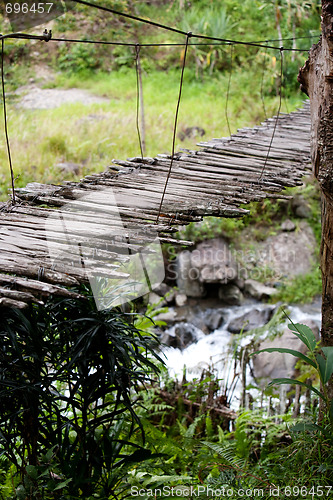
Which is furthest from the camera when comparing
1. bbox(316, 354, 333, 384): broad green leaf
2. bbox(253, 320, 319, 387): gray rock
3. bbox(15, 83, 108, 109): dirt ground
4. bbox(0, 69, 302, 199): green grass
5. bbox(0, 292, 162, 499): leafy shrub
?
bbox(15, 83, 108, 109): dirt ground

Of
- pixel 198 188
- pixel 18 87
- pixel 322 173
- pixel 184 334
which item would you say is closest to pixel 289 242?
pixel 184 334

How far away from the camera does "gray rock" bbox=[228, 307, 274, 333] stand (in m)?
5.22

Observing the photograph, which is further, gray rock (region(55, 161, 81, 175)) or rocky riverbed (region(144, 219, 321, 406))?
gray rock (region(55, 161, 81, 175))

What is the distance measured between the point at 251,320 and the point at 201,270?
0.86 metres

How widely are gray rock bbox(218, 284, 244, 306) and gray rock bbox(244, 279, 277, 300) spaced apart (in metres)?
0.13

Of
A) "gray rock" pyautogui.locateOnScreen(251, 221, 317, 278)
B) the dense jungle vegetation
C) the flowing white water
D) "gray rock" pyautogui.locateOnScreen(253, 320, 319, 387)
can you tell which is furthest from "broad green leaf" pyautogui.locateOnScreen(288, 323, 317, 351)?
"gray rock" pyautogui.locateOnScreen(251, 221, 317, 278)

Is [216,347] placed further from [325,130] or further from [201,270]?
[325,130]

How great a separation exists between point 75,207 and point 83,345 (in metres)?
0.66

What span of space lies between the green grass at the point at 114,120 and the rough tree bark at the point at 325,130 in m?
3.79

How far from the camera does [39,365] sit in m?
1.61

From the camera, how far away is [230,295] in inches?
225

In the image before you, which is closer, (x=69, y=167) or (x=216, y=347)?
(x=216, y=347)

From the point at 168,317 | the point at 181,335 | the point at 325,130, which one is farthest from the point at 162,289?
the point at 325,130

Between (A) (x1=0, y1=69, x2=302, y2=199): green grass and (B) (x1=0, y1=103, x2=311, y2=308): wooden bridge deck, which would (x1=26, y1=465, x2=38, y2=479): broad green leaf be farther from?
(A) (x1=0, y1=69, x2=302, y2=199): green grass
